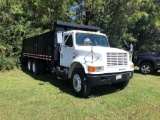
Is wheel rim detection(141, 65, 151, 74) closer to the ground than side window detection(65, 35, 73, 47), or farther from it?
closer to the ground

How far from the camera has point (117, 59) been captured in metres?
6.44

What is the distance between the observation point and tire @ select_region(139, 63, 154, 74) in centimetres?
1130

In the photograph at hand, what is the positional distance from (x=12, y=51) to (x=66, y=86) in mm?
6857

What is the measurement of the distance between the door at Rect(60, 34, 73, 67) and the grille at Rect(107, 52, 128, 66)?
1.63 meters

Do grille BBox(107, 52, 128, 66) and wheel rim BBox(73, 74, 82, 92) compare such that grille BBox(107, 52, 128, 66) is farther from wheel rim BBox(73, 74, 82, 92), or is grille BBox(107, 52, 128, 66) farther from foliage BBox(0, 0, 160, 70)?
foliage BBox(0, 0, 160, 70)

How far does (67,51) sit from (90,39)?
3.29 feet

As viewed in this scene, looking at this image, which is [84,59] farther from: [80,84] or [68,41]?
[68,41]

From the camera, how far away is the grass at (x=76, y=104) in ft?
15.8

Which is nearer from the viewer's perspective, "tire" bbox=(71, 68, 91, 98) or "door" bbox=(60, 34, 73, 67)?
"tire" bbox=(71, 68, 91, 98)

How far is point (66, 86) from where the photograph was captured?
26.1 ft


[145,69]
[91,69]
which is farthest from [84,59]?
[145,69]

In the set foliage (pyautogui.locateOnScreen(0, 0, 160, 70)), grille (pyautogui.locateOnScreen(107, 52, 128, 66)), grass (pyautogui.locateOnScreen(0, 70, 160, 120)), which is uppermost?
foliage (pyautogui.locateOnScreen(0, 0, 160, 70))

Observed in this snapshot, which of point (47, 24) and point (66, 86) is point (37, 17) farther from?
point (66, 86)

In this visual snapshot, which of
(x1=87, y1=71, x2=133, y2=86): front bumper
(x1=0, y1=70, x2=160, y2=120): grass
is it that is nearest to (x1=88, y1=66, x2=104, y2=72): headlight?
(x1=87, y1=71, x2=133, y2=86): front bumper
